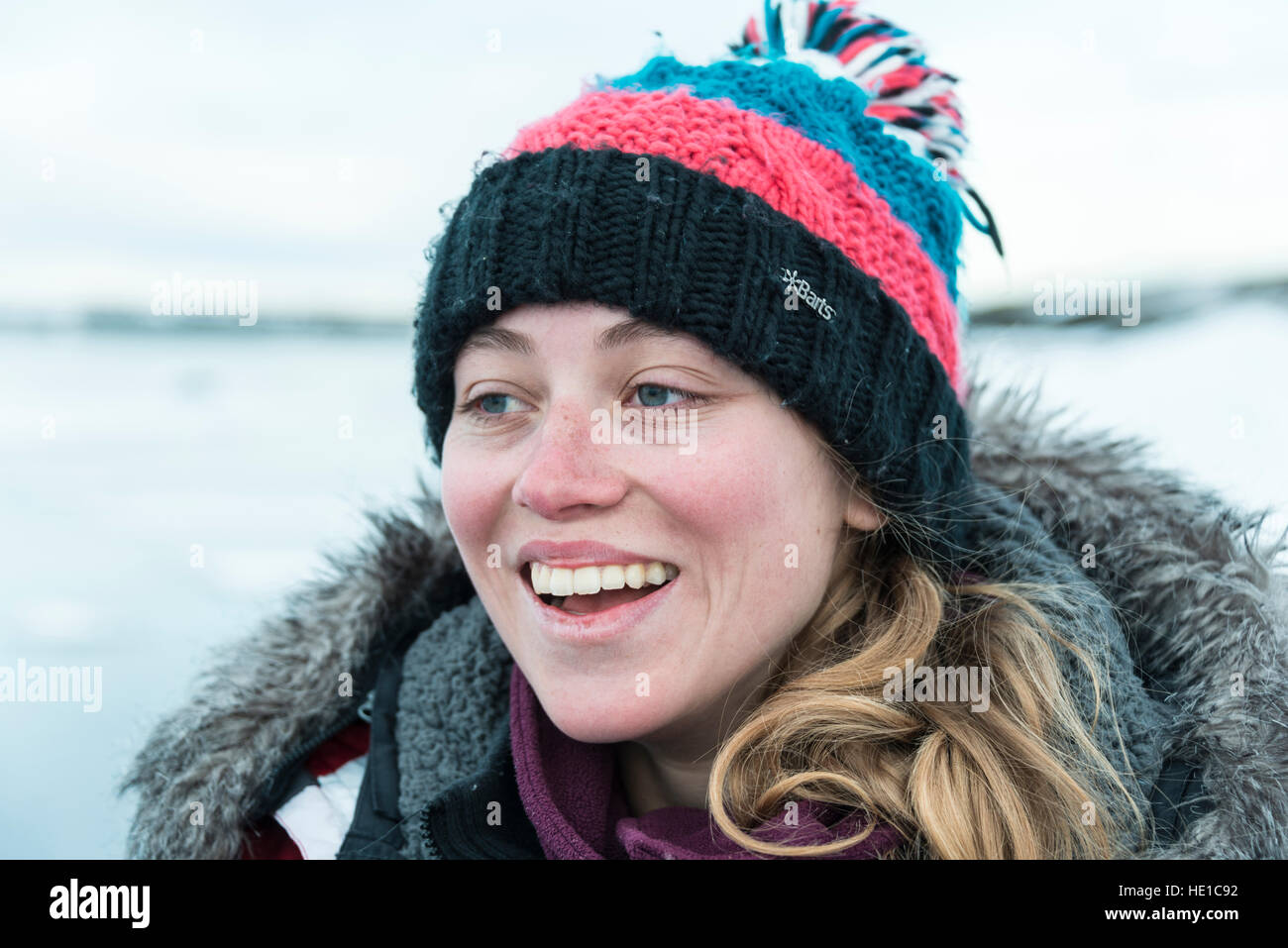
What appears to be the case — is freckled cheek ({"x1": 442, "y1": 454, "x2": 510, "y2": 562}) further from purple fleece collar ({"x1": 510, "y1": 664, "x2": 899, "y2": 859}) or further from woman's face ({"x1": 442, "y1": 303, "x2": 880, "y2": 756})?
purple fleece collar ({"x1": 510, "y1": 664, "x2": 899, "y2": 859})

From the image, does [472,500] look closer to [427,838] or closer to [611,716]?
[611,716]

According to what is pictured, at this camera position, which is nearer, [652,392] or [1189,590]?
[652,392]

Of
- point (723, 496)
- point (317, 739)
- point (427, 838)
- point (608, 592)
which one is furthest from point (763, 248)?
point (317, 739)

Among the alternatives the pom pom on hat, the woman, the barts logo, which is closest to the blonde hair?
the woman

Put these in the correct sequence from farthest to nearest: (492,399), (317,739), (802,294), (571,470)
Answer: (317,739), (492,399), (802,294), (571,470)

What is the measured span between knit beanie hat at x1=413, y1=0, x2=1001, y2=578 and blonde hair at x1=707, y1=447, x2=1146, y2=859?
0.54 ft

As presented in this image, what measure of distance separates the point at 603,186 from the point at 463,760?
1.08 m

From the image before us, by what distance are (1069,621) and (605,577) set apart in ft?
2.76

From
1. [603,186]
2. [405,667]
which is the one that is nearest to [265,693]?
[405,667]

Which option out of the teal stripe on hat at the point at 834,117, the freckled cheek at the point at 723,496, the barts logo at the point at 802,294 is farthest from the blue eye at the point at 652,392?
the teal stripe on hat at the point at 834,117

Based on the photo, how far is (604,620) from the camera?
1.59m

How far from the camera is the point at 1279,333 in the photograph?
511cm

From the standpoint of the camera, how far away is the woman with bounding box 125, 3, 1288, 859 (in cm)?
154

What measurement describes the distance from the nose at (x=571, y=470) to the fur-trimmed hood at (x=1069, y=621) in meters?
0.58
